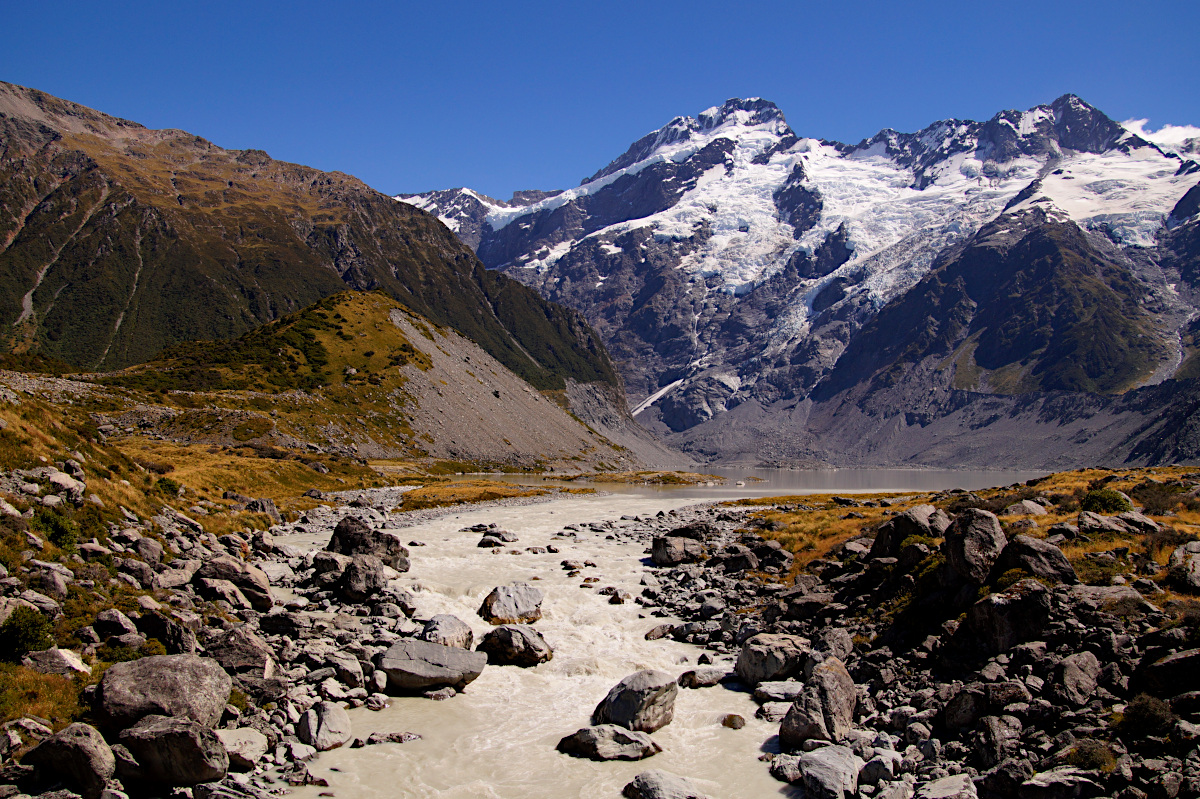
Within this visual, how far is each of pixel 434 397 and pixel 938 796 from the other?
556ft

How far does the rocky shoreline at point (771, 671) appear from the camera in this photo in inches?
630

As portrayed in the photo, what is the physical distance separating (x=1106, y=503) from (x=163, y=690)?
38088 mm

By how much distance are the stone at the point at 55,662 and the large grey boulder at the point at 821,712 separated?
1989 centimetres

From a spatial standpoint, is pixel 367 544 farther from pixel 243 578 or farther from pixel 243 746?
pixel 243 746

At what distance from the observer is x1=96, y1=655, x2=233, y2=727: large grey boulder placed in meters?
16.9

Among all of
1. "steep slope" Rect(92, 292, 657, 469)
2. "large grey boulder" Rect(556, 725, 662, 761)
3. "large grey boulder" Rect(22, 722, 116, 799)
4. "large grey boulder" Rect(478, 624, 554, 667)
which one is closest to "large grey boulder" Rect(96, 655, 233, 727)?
"large grey boulder" Rect(22, 722, 116, 799)

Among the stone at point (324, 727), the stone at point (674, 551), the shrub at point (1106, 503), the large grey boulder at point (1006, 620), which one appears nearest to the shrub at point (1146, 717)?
the large grey boulder at point (1006, 620)

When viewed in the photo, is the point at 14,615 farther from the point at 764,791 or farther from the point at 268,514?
the point at 268,514

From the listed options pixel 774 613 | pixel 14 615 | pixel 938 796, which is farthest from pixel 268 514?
pixel 938 796

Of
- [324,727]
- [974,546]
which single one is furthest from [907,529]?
[324,727]

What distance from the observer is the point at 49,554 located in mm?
21797

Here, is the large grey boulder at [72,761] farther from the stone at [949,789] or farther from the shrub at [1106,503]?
the shrub at [1106,503]

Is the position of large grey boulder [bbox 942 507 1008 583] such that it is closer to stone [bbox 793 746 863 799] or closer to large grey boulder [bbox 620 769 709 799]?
stone [bbox 793 746 863 799]

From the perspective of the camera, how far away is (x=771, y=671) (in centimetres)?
2492
